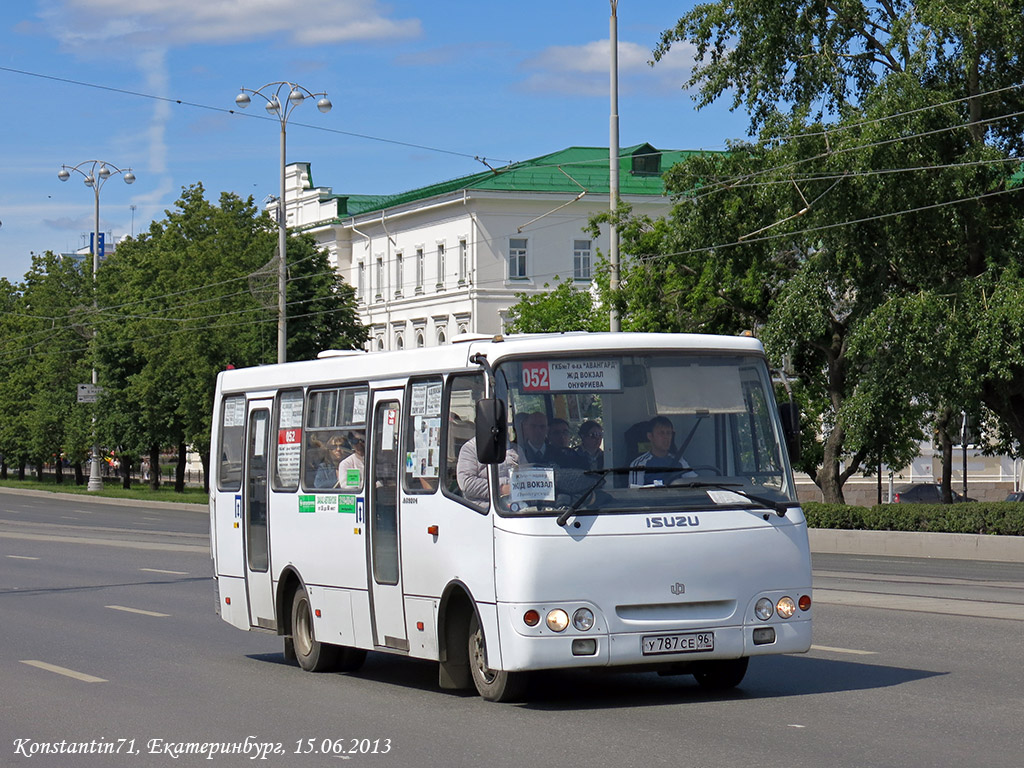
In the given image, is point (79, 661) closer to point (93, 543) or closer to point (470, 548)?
point (470, 548)

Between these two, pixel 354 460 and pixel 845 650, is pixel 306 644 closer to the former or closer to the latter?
pixel 354 460

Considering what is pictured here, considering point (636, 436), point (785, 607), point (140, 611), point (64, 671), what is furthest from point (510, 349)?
point (140, 611)

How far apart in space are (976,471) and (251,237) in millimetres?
32541

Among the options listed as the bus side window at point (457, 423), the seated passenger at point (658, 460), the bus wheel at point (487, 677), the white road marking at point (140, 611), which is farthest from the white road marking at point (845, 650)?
the white road marking at point (140, 611)

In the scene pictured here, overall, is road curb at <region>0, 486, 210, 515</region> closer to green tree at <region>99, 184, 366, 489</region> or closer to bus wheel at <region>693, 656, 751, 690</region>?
green tree at <region>99, 184, 366, 489</region>

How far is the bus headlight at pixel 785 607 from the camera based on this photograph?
10.2 meters

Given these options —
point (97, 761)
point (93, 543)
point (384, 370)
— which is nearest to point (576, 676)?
point (384, 370)

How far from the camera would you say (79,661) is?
1331 centimetres

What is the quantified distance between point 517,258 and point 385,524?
65570mm

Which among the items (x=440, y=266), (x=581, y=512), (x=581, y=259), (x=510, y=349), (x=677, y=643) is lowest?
(x=677, y=643)

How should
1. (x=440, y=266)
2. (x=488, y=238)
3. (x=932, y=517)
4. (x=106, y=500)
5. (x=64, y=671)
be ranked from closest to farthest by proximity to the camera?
(x=64, y=671) < (x=932, y=517) < (x=106, y=500) < (x=488, y=238) < (x=440, y=266)

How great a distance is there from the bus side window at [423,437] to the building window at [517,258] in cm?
6522

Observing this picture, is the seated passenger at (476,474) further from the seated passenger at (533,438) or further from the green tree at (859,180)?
the green tree at (859,180)

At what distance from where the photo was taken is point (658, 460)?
1013cm
